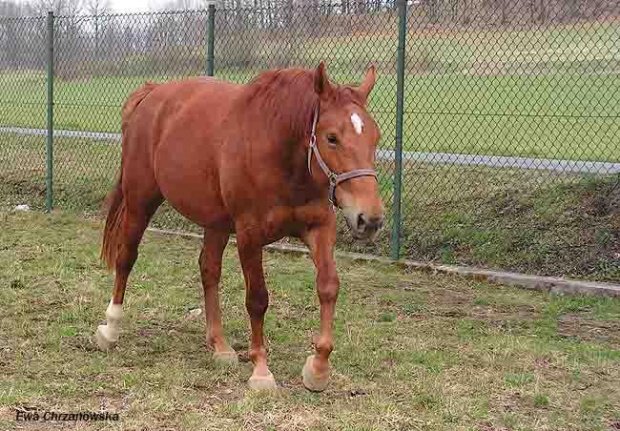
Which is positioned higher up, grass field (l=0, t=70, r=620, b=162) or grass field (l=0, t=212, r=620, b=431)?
grass field (l=0, t=70, r=620, b=162)

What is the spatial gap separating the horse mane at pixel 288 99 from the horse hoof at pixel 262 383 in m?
1.30

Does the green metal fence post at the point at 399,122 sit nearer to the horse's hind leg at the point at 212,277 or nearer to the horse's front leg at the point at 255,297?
the horse's hind leg at the point at 212,277

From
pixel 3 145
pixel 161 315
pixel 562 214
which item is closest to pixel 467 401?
pixel 161 315

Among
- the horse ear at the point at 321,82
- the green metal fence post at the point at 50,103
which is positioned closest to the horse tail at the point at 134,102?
the horse ear at the point at 321,82

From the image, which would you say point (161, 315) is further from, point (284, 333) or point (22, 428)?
point (22, 428)

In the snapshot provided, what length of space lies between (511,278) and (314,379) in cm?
332

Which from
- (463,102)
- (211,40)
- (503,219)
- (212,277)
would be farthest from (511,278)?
(463,102)

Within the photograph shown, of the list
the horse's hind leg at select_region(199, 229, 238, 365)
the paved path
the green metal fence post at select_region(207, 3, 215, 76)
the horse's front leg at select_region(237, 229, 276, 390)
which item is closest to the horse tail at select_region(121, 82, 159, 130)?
the horse's hind leg at select_region(199, 229, 238, 365)

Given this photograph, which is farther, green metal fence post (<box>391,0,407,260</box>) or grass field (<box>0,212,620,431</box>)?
green metal fence post (<box>391,0,407,260</box>)

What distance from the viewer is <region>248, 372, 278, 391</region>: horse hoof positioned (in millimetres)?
4441

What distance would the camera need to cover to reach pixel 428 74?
9.41m

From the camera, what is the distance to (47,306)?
20.3 feet

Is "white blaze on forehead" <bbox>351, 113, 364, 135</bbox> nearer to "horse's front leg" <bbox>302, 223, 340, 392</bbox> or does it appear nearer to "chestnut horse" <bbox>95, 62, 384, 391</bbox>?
"chestnut horse" <bbox>95, 62, 384, 391</bbox>

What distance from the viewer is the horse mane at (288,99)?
4.27 meters
